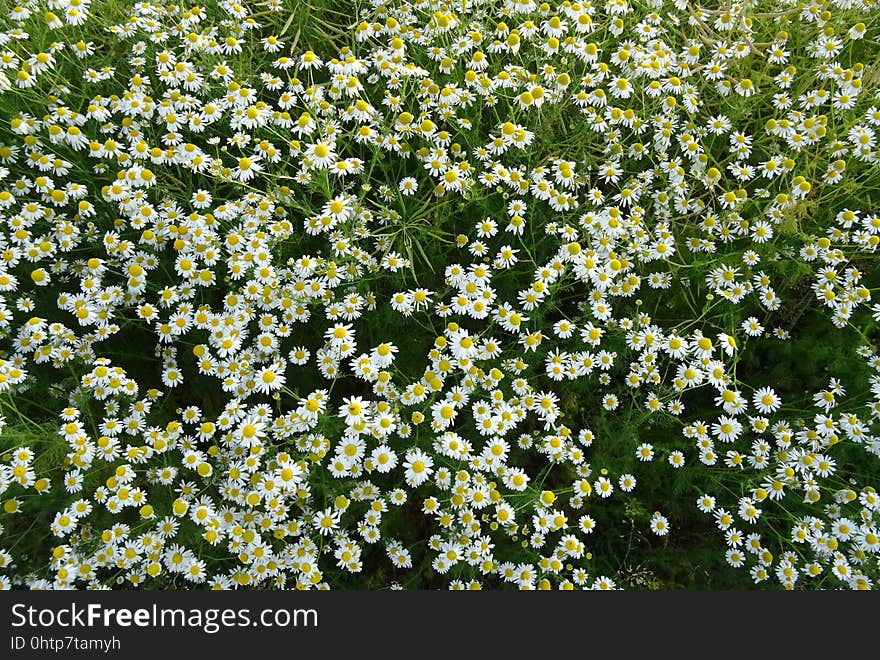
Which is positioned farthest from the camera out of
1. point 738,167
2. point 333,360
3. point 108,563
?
point 738,167

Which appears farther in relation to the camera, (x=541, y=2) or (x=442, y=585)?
(x=541, y=2)

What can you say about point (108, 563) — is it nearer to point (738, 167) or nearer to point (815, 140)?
point (738, 167)

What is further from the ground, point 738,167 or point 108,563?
point 738,167

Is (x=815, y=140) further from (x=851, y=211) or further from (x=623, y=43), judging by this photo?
(x=623, y=43)

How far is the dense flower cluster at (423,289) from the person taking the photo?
233 cm

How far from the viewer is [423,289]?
2621 millimetres

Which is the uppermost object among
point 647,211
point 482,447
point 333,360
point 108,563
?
point 647,211

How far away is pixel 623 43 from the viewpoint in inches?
122

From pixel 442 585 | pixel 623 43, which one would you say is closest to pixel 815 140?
pixel 623 43

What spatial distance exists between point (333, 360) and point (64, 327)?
1293mm

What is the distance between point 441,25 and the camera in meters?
2.85

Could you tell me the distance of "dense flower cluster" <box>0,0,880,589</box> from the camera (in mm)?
2326

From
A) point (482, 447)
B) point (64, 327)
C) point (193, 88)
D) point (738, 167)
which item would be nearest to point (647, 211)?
point (738, 167)

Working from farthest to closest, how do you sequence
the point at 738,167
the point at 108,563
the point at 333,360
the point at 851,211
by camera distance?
the point at 738,167
the point at 851,211
the point at 333,360
the point at 108,563
